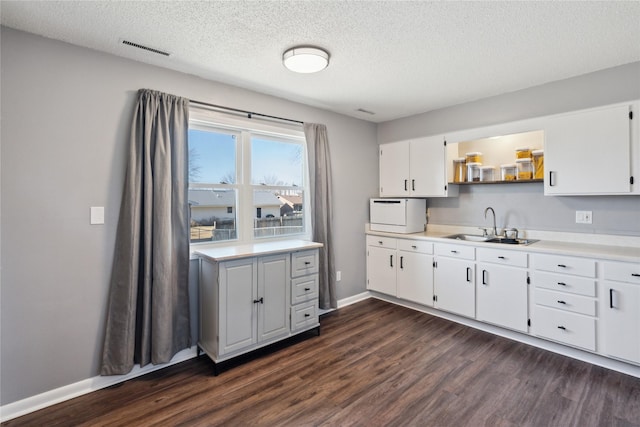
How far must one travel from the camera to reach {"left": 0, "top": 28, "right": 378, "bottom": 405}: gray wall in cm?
193

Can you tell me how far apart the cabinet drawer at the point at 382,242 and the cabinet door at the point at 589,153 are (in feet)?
5.46

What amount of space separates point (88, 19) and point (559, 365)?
13.8 ft

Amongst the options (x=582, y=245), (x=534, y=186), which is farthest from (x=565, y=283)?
(x=534, y=186)

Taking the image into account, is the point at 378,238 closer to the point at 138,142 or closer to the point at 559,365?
the point at 559,365

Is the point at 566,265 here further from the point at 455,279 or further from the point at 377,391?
the point at 377,391

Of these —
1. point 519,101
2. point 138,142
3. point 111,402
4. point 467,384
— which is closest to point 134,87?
point 138,142

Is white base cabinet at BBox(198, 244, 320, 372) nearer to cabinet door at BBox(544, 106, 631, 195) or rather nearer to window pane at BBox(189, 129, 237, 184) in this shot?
window pane at BBox(189, 129, 237, 184)

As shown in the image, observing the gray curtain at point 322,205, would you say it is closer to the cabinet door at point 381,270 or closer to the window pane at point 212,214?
the cabinet door at point 381,270

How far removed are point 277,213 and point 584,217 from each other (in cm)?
303

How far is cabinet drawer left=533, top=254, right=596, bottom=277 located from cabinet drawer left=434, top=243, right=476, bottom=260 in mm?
554

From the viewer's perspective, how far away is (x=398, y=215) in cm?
383

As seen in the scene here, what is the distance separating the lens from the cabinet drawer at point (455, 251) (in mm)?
3131

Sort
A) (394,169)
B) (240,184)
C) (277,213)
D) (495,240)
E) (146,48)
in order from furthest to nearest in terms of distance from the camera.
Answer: (394,169) < (277,213) < (495,240) < (240,184) < (146,48)

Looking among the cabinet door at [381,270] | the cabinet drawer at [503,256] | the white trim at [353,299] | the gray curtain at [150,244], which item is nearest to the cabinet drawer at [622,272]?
the cabinet drawer at [503,256]
